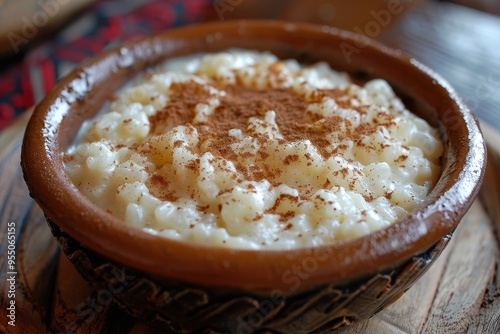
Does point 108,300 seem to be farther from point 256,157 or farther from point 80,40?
point 80,40

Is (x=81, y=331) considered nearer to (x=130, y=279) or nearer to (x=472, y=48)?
(x=130, y=279)

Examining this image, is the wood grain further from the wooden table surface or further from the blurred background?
the blurred background

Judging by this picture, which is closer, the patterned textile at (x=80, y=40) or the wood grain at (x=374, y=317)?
the wood grain at (x=374, y=317)

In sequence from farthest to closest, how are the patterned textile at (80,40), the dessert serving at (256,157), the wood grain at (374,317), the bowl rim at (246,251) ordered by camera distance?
the patterned textile at (80,40) < the wood grain at (374,317) < the dessert serving at (256,157) < the bowl rim at (246,251)

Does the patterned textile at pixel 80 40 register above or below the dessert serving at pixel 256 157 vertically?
below

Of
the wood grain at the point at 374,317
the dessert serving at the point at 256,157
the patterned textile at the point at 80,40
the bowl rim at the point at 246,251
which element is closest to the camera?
the bowl rim at the point at 246,251

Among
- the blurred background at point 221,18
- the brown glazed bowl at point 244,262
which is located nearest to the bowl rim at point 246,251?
the brown glazed bowl at point 244,262

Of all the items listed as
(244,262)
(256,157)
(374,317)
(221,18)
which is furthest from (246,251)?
(221,18)

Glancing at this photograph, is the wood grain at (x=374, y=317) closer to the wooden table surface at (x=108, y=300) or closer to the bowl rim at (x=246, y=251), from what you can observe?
the wooden table surface at (x=108, y=300)
